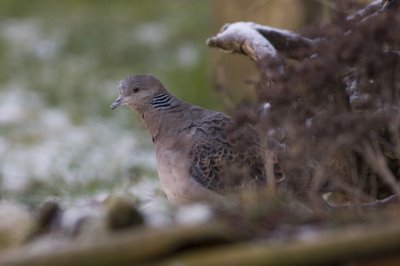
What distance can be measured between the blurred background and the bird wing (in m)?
0.36

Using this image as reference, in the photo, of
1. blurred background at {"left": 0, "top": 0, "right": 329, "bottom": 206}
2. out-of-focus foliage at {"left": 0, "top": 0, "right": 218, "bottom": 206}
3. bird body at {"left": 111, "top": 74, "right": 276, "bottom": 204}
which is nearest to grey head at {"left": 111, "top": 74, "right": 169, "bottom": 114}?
bird body at {"left": 111, "top": 74, "right": 276, "bottom": 204}

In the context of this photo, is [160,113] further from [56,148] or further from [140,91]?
[56,148]

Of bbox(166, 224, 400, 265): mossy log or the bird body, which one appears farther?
the bird body

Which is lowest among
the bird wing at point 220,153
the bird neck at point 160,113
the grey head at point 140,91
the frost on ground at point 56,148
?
the bird wing at point 220,153

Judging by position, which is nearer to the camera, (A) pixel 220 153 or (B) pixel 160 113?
(A) pixel 220 153

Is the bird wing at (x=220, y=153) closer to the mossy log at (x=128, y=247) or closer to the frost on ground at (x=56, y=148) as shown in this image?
the mossy log at (x=128, y=247)

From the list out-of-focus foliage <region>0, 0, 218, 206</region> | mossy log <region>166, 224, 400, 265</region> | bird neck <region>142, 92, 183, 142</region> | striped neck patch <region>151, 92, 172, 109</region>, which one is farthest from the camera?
out-of-focus foliage <region>0, 0, 218, 206</region>

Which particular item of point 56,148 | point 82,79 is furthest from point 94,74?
point 56,148

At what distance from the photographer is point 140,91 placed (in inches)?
215

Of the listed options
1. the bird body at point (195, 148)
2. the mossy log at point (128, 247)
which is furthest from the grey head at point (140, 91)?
the mossy log at point (128, 247)

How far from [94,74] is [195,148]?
22.5 ft

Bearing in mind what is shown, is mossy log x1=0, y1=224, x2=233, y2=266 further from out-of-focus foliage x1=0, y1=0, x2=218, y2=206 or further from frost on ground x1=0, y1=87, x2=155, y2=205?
frost on ground x1=0, y1=87, x2=155, y2=205

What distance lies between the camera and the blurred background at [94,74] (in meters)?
8.27

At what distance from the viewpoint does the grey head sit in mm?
5445
